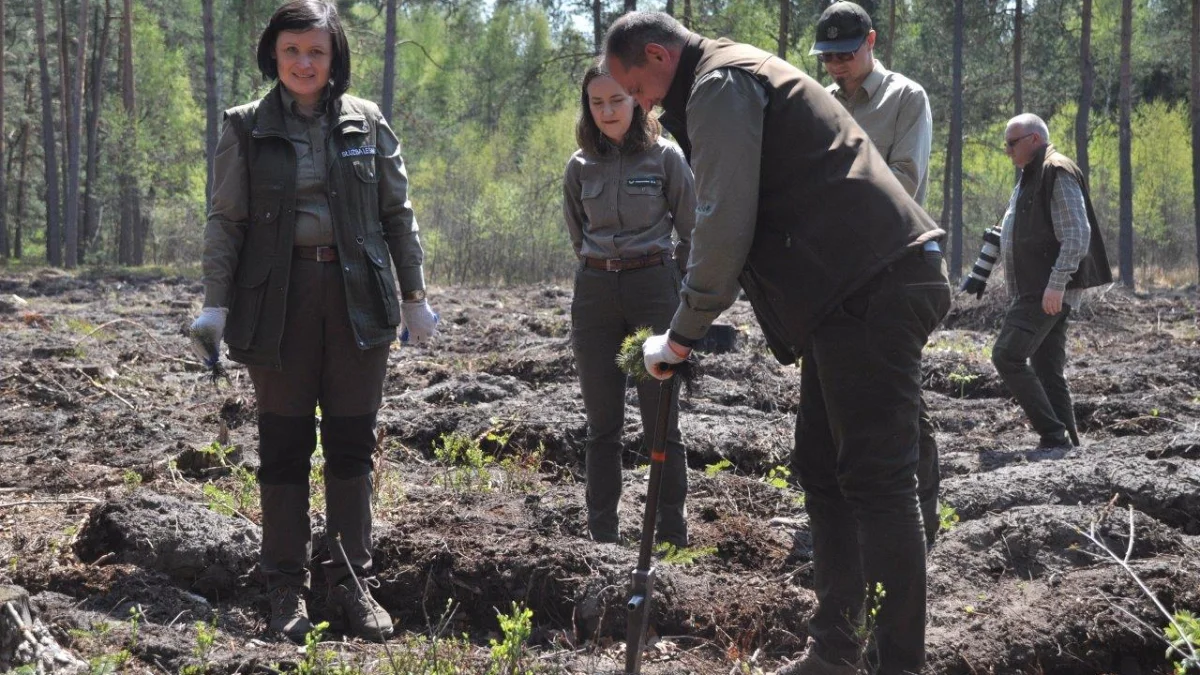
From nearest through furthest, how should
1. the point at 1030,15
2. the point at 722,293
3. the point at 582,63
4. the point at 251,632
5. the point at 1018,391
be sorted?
the point at 722,293, the point at 251,632, the point at 1018,391, the point at 582,63, the point at 1030,15

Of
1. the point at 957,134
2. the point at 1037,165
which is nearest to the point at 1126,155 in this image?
the point at 957,134

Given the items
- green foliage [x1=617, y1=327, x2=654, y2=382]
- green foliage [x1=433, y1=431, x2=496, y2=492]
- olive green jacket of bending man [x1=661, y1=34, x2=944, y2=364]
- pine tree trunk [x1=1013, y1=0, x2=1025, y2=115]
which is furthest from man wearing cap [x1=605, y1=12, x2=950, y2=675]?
pine tree trunk [x1=1013, y1=0, x2=1025, y2=115]

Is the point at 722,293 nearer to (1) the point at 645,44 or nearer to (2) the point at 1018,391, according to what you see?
(1) the point at 645,44

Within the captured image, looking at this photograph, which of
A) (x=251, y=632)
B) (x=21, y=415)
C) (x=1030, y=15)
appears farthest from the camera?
(x=1030, y=15)

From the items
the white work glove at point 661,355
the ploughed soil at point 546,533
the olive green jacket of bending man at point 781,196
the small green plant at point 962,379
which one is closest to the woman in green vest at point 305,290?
the ploughed soil at point 546,533

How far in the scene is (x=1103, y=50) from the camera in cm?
3478

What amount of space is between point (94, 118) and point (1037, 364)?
31657 millimetres

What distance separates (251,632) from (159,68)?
120ft

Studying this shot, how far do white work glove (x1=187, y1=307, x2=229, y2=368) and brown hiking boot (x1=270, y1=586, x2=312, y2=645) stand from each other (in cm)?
87

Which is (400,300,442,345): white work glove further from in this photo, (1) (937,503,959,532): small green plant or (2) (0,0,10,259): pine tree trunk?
(2) (0,0,10,259): pine tree trunk

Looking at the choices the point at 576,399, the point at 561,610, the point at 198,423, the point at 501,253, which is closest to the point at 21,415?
the point at 198,423

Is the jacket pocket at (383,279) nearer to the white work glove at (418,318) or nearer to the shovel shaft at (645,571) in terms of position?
the white work glove at (418,318)

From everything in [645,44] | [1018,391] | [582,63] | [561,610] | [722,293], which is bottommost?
[561,610]

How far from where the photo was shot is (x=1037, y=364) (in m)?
7.28
